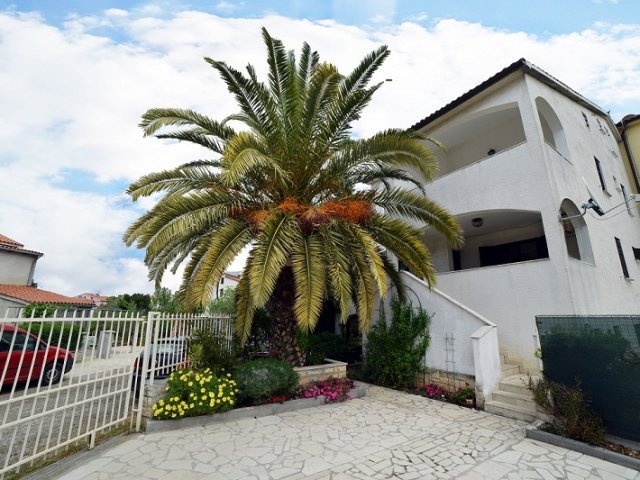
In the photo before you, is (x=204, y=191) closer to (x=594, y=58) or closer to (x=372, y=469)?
(x=372, y=469)

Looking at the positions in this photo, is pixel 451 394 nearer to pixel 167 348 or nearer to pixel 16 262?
pixel 167 348

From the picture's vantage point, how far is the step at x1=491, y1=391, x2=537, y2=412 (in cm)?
661

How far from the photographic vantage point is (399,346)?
9242 mm

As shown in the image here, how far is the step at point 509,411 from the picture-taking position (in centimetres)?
647

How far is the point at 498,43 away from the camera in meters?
9.45

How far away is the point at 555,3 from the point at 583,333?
795 cm

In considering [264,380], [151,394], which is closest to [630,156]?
[264,380]

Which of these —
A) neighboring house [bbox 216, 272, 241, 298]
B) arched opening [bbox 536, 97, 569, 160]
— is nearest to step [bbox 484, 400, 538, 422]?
neighboring house [bbox 216, 272, 241, 298]

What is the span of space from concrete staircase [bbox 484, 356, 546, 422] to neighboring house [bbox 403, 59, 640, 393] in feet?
1.16

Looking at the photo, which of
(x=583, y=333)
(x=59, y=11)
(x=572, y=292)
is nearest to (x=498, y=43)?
(x=572, y=292)

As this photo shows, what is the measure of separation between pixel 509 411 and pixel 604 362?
2227 millimetres

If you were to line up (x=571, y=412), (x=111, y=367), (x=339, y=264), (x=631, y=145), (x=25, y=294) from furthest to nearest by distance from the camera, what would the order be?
(x=25, y=294), (x=631, y=145), (x=339, y=264), (x=111, y=367), (x=571, y=412)

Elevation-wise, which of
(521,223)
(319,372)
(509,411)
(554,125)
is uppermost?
(554,125)

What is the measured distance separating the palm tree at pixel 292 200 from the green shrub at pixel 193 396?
1.15m
